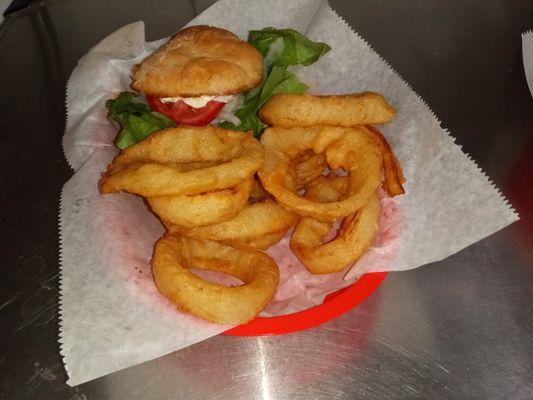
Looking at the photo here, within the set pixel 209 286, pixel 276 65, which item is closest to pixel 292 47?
pixel 276 65

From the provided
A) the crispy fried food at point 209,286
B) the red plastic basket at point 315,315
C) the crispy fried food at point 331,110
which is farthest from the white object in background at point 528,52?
the crispy fried food at point 209,286

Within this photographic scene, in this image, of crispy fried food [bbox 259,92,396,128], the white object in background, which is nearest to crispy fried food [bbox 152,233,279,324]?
crispy fried food [bbox 259,92,396,128]

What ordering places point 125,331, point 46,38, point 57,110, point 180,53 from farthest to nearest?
1. point 46,38
2. point 57,110
3. point 180,53
4. point 125,331

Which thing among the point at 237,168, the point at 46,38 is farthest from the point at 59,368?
the point at 46,38

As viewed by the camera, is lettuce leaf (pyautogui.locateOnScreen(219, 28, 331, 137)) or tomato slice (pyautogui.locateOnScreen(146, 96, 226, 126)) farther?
lettuce leaf (pyautogui.locateOnScreen(219, 28, 331, 137))

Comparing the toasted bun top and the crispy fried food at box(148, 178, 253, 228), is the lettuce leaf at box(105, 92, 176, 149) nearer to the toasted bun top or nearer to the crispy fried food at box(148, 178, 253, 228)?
the toasted bun top

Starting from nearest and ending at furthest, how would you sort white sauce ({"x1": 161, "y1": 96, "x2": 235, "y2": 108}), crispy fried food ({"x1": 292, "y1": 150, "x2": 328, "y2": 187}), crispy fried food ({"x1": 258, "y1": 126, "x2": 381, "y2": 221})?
crispy fried food ({"x1": 258, "y1": 126, "x2": 381, "y2": 221}) < crispy fried food ({"x1": 292, "y1": 150, "x2": 328, "y2": 187}) < white sauce ({"x1": 161, "y1": 96, "x2": 235, "y2": 108})

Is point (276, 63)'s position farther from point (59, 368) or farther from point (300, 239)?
point (59, 368)
